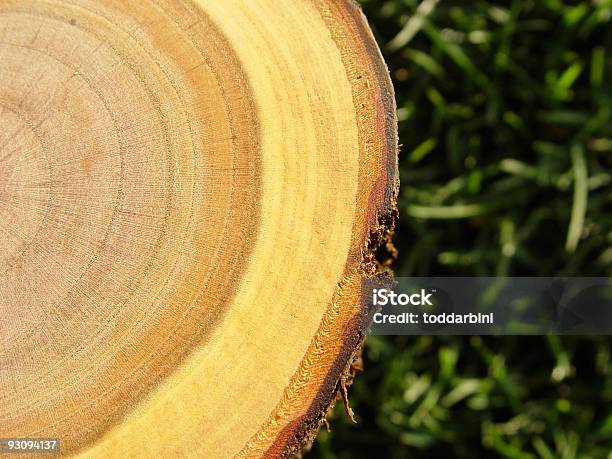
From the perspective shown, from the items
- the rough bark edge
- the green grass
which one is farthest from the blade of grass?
the rough bark edge

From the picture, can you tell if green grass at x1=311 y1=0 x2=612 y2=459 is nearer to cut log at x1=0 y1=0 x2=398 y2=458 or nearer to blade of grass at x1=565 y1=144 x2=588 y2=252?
blade of grass at x1=565 y1=144 x2=588 y2=252

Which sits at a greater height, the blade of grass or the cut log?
the cut log

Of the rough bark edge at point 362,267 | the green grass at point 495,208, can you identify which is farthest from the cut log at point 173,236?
the green grass at point 495,208

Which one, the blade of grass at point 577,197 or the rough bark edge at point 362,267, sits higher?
the rough bark edge at point 362,267

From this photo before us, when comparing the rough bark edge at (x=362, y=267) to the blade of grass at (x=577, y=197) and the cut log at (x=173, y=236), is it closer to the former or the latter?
the cut log at (x=173, y=236)

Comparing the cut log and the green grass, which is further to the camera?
the green grass

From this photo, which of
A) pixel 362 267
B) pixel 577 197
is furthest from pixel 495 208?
pixel 362 267

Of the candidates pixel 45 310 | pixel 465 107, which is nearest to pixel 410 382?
pixel 465 107
